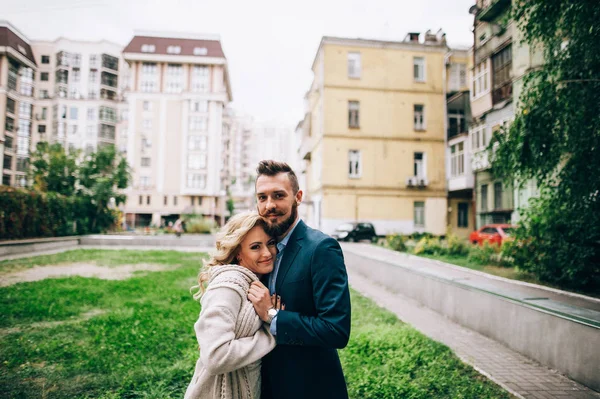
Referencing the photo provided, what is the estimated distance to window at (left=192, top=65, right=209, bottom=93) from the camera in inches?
2274

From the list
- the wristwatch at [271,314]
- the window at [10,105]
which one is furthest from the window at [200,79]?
the wristwatch at [271,314]

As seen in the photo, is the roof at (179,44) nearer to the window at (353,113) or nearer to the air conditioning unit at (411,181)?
the window at (353,113)

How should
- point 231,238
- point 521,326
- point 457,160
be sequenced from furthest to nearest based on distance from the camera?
1. point 457,160
2. point 521,326
3. point 231,238

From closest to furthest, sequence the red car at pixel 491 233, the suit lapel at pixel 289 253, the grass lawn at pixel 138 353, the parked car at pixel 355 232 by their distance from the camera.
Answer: the suit lapel at pixel 289 253
the grass lawn at pixel 138 353
the red car at pixel 491 233
the parked car at pixel 355 232

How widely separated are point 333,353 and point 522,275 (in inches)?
330

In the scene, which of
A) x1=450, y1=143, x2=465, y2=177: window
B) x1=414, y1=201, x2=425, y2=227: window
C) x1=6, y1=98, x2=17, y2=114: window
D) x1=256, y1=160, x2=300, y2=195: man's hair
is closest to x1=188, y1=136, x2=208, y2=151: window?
x1=414, y1=201, x2=425, y2=227: window

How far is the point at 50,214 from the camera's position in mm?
21266

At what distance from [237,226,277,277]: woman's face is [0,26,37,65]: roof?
761cm

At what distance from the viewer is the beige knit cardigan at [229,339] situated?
180cm

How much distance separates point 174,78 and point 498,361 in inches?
2398

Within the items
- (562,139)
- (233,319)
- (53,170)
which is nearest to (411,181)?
(562,139)

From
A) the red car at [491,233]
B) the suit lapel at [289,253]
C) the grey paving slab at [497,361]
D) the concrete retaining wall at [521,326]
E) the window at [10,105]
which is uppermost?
the window at [10,105]

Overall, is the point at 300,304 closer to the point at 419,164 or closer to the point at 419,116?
the point at 419,164

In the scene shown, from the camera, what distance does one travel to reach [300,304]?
2025mm
